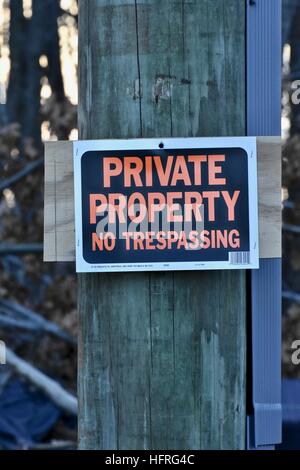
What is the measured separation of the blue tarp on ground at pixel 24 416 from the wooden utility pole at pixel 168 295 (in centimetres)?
563

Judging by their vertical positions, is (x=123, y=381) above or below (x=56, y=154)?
below

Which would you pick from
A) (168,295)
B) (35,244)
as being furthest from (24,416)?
(168,295)

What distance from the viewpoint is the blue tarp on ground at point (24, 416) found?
797 cm

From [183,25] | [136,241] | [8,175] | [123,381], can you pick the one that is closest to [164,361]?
[123,381]

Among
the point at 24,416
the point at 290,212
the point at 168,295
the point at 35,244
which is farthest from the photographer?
the point at 290,212

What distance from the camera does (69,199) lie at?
241cm

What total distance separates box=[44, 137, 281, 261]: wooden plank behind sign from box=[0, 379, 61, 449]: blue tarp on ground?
5.71 m

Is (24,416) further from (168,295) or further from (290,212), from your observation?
(168,295)

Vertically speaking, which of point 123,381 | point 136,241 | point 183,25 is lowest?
point 123,381

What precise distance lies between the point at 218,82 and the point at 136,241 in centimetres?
48

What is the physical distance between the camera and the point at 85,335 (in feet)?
7.98

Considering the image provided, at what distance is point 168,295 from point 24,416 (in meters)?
6.12

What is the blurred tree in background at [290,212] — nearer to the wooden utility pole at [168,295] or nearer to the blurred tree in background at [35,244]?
the blurred tree in background at [35,244]

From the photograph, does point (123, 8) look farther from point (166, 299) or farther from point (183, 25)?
point (166, 299)
